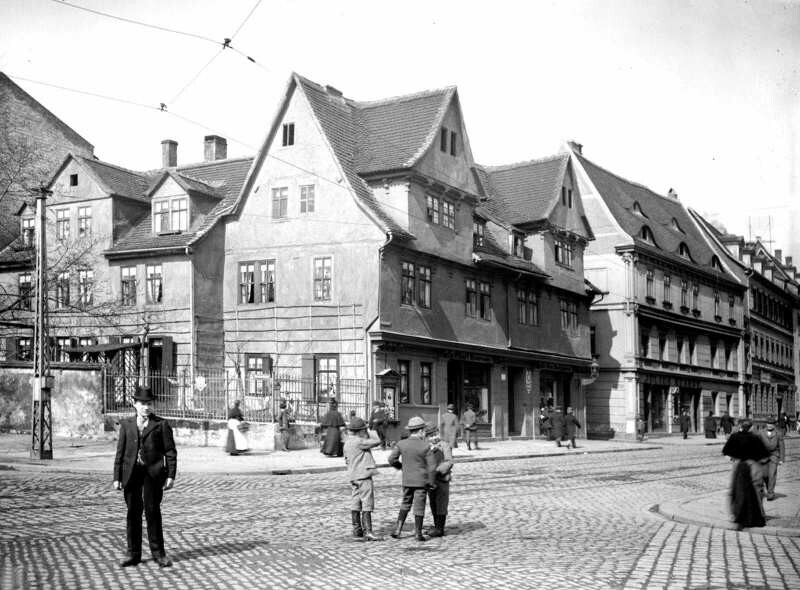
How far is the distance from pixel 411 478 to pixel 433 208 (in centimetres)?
2565

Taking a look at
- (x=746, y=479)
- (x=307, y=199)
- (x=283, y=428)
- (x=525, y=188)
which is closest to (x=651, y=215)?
(x=525, y=188)

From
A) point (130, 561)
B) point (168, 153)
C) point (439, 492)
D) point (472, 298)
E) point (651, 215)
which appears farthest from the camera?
point (651, 215)

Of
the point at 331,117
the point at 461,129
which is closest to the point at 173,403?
the point at 331,117

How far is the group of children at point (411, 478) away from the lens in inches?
487

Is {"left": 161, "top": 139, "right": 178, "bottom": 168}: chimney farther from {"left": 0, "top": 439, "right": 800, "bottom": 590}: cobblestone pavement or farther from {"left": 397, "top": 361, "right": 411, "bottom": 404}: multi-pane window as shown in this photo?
{"left": 0, "top": 439, "right": 800, "bottom": 590}: cobblestone pavement

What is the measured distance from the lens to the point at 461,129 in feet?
130

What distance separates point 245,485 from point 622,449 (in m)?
22.5

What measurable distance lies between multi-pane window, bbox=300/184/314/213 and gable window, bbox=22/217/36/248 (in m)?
11.6

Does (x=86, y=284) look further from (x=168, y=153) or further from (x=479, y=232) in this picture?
(x=479, y=232)

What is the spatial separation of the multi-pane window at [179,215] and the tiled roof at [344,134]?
252 inches

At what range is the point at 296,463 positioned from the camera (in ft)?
85.3

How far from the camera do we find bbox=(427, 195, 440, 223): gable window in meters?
37.1

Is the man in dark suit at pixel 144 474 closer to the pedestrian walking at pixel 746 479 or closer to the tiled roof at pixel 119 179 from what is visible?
the pedestrian walking at pixel 746 479

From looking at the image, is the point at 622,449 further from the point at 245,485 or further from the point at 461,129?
the point at 245,485
